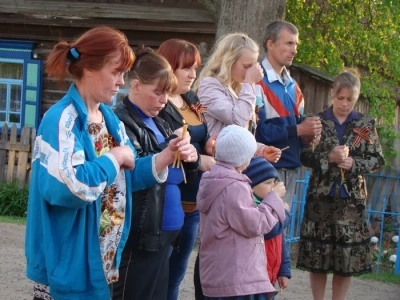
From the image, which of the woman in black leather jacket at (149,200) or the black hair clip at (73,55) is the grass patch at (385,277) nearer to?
the woman in black leather jacket at (149,200)

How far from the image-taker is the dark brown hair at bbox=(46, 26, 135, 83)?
10.5ft

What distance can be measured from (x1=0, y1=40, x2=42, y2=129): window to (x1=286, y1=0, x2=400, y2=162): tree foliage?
4.66 m

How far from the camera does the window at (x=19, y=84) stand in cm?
1402

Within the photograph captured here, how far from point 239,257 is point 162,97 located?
0.88m

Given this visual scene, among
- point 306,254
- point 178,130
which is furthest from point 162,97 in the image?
point 306,254

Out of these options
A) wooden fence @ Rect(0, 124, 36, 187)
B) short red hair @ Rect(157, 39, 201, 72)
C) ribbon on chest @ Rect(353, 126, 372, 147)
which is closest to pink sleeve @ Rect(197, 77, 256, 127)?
short red hair @ Rect(157, 39, 201, 72)

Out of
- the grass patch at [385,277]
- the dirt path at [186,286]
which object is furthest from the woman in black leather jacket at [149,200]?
the grass patch at [385,277]

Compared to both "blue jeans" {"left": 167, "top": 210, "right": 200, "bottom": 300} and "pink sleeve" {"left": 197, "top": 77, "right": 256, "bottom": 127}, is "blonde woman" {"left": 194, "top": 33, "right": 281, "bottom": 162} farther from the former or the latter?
"blue jeans" {"left": 167, "top": 210, "right": 200, "bottom": 300}

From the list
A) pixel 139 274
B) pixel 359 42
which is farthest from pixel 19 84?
pixel 139 274

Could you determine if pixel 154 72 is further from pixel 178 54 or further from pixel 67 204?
pixel 67 204

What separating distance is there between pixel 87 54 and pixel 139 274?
116cm

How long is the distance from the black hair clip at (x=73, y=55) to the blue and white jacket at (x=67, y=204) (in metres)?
0.12

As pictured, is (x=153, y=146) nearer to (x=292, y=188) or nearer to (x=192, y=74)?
(x=192, y=74)

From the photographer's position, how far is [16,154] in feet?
43.3
